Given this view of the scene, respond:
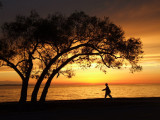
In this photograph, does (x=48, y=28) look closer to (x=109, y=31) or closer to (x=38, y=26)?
(x=38, y=26)

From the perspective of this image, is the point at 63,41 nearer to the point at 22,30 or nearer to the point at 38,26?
the point at 38,26

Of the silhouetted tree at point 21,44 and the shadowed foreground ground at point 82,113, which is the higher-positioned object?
the silhouetted tree at point 21,44

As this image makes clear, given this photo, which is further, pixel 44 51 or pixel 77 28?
pixel 44 51

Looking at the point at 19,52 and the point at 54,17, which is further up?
the point at 54,17

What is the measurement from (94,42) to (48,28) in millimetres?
5422

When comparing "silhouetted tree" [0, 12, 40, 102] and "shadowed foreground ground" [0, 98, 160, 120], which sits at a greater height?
"silhouetted tree" [0, 12, 40, 102]

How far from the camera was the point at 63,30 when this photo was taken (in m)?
26.2

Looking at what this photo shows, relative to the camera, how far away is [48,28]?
25.3 metres

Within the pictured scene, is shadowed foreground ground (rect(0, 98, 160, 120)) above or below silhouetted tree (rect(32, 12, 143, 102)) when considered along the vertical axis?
below

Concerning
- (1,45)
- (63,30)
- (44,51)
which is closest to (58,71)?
(44,51)

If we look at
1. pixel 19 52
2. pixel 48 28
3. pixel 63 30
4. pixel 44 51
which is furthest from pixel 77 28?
pixel 19 52

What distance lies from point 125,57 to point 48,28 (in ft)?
30.3

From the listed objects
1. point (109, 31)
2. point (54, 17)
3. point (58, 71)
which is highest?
point (54, 17)

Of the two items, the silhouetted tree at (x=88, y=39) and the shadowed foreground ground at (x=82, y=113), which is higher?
the silhouetted tree at (x=88, y=39)
